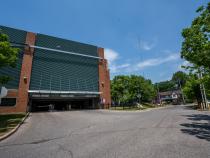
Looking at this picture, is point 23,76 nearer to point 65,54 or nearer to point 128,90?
point 65,54

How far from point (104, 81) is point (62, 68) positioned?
36.1 ft

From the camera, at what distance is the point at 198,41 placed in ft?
45.3

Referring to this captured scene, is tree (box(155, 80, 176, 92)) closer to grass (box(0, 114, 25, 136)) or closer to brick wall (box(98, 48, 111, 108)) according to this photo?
brick wall (box(98, 48, 111, 108))

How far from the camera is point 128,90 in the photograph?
173ft

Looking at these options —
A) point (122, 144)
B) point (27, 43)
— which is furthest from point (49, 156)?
point (27, 43)

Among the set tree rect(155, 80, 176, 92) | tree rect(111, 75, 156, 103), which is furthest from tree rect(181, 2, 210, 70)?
tree rect(155, 80, 176, 92)

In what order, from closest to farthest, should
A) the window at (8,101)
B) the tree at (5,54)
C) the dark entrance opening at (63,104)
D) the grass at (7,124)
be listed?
the grass at (7,124), the tree at (5,54), the window at (8,101), the dark entrance opening at (63,104)

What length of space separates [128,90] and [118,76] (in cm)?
612

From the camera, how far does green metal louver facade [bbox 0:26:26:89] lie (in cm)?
2894

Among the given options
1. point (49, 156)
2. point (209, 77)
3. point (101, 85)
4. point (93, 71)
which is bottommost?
point (49, 156)

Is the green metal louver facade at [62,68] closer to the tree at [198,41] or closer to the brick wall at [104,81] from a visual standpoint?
the brick wall at [104,81]

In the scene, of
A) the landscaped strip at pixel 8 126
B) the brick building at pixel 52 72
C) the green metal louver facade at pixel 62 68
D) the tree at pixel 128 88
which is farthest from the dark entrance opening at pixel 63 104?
the landscaped strip at pixel 8 126

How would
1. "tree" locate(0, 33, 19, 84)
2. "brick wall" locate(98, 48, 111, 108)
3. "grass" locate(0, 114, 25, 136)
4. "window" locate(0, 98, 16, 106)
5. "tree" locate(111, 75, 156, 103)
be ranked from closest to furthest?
"grass" locate(0, 114, 25, 136)
"tree" locate(0, 33, 19, 84)
"window" locate(0, 98, 16, 106)
"brick wall" locate(98, 48, 111, 108)
"tree" locate(111, 75, 156, 103)

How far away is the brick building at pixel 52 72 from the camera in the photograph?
1172 inches
